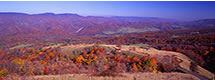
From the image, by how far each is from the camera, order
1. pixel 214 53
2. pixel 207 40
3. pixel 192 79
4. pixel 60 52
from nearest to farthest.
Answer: pixel 192 79 < pixel 214 53 < pixel 60 52 < pixel 207 40

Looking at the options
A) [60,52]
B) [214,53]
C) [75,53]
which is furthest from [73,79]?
[214,53]

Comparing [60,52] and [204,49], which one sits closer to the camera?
[204,49]

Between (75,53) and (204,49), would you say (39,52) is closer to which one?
(75,53)

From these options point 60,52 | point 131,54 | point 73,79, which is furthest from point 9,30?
point 73,79

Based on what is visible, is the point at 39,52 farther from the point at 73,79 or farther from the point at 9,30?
the point at 9,30

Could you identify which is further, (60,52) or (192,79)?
(60,52)

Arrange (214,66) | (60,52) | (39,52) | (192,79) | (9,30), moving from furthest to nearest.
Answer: (9,30), (39,52), (60,52), (214,66), (192,79)

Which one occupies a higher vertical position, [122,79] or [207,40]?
[122,79]

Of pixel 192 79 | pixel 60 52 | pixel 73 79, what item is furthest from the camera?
Answer: pixel 60 52

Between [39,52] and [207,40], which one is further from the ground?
[207,40]
